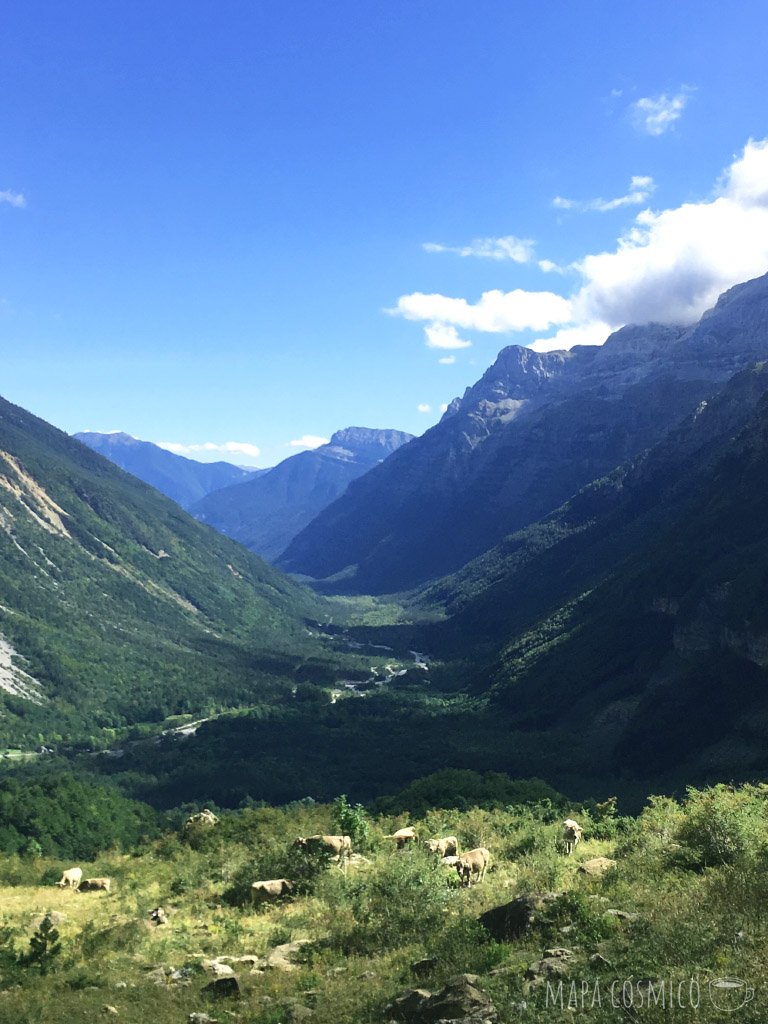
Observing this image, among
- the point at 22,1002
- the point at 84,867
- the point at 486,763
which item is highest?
the point at 22,1002

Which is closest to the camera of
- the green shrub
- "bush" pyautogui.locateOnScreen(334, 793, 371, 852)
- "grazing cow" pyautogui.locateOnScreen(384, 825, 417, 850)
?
the green shrub

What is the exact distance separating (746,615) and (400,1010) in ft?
487

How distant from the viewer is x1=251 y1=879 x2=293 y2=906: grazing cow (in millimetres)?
40062

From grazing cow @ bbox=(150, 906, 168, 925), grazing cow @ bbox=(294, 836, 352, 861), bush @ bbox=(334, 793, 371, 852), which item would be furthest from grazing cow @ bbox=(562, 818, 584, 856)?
grazing cow @ bbox=(150, 906, 168, 925)

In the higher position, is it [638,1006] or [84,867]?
[638,1006]

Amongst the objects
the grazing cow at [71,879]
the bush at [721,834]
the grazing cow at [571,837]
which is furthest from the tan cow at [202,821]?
the bush at [721,834]

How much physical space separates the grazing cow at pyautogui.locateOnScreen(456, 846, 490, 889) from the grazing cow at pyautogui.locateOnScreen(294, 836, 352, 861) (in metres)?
8.31

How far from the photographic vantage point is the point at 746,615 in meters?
149

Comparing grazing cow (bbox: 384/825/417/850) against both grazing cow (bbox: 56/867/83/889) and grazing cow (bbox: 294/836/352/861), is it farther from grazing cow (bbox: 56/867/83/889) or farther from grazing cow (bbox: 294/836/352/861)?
grazing cow (bbox: 56/867/83/889)

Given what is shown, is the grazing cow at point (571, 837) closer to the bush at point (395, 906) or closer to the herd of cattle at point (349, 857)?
the herd of cattle at point (349, 857)

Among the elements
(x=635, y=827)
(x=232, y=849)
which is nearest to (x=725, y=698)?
(x=635, y=827)

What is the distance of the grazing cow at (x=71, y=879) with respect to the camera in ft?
162

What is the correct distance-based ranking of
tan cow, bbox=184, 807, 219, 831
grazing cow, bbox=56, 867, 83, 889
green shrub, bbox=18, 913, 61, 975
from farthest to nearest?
1. tan cow, bbox=184, 807, 219, 831
2. grazing cow, bbox=56, 867, 83, 889
3. green shrub, bbox=18, 913, 61, 975

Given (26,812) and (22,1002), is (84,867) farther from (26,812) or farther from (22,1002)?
(26,812)
